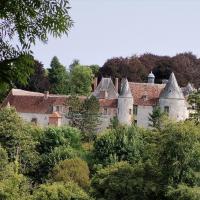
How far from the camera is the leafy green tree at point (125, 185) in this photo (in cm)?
3216

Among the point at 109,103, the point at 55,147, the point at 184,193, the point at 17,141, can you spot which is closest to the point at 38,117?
the point at 109,103

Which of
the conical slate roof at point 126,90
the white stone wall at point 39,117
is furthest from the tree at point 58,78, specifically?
the conical slate roof at point 126,90

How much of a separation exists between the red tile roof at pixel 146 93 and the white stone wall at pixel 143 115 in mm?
383

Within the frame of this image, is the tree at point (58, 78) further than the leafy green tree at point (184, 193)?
Yes

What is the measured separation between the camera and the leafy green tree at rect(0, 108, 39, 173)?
46812 mm

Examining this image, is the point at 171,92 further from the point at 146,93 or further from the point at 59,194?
the point at 59,194

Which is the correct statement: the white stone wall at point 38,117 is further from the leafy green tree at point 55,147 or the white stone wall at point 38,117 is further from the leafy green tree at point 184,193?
the leafy green tree at point 184,193

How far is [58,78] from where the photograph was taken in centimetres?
8606

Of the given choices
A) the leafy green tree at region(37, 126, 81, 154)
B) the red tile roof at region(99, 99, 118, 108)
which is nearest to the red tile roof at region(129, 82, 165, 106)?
the red tile roof at region(99, 99, 118, 108)

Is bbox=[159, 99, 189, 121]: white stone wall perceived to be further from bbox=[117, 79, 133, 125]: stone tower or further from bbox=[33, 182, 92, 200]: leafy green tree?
bbox=[33, 182, 92, 200]: leafy green tree

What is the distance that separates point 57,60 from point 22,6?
271 feet

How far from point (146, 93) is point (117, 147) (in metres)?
17.1

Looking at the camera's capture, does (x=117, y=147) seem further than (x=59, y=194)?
Yes

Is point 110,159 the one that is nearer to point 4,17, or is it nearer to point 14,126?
point 14,126
